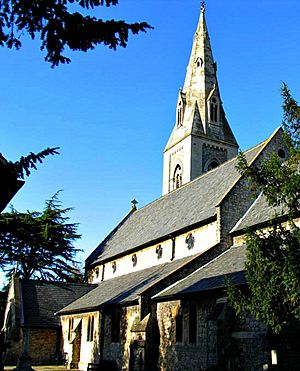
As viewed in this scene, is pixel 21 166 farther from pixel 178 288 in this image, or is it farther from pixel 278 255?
pixel 178 288

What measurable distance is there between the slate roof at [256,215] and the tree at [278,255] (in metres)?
8.32

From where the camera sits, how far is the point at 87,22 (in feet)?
22.8

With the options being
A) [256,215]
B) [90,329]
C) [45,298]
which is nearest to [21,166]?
[256,215]

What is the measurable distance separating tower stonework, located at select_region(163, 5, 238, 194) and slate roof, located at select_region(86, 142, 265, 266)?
39.7 ft

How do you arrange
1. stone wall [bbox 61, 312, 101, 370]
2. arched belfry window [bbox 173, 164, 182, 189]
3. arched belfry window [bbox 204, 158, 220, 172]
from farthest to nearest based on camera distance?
1. arched belfry window [bbox 173, 164, 182, 189]
2. arched belfry window [bbox 204, 158, 220, 172]
3. stone wall [bbox 61, 312, 101, 370]

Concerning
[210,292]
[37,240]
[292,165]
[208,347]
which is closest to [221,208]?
[210,292]

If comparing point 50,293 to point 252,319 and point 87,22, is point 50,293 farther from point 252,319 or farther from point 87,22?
point 87,22

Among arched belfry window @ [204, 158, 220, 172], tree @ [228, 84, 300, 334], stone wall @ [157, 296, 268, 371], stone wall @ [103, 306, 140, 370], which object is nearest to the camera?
tree @ [228, 84, 300, 334]

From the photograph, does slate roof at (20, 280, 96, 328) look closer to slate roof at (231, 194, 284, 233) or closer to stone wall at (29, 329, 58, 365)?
stone wall at (29, 329, 58, 365)

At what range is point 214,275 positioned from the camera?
64.1ft

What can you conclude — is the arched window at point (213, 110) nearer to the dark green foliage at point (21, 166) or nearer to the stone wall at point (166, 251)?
the stone wall at point (166, 251)

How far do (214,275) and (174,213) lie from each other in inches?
428

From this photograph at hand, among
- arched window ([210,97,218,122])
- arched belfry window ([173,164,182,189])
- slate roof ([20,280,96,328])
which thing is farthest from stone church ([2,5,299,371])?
arched window ([210,97,218,122])

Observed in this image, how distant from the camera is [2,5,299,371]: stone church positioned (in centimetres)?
1641
